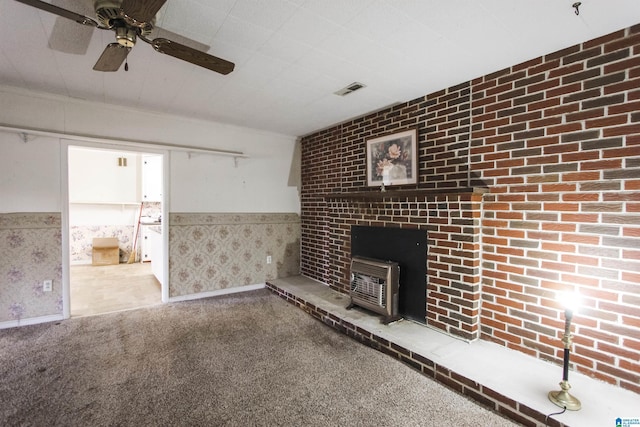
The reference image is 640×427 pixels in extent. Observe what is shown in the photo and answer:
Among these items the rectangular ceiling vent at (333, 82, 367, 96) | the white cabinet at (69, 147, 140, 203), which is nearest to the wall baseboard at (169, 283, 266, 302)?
the rectangular ceiling vent at (333, 82, 367, 96)

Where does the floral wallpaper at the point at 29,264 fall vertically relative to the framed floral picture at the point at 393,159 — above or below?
below

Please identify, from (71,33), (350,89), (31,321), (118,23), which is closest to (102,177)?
(31,321)

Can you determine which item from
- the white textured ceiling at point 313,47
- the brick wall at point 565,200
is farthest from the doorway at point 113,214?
the brick wall at point 565,200

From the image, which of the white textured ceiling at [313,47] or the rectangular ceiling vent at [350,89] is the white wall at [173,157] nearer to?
the white textured ceiling at [313,47]

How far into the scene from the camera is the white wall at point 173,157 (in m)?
2.79

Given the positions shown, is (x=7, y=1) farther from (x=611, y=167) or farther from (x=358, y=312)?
(x=611, y=167)

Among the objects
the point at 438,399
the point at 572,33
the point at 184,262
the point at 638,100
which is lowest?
the point at 438,399

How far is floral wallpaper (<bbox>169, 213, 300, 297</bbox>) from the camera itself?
143 inches

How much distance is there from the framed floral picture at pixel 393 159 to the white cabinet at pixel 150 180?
4.06 meters

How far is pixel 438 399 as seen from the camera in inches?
71.6

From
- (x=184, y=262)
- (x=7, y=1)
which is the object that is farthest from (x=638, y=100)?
(x=184, y=262)

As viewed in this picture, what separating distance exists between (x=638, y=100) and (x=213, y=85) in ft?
9.75

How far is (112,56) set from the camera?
1.73 metres

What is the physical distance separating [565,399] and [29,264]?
4.37 m
